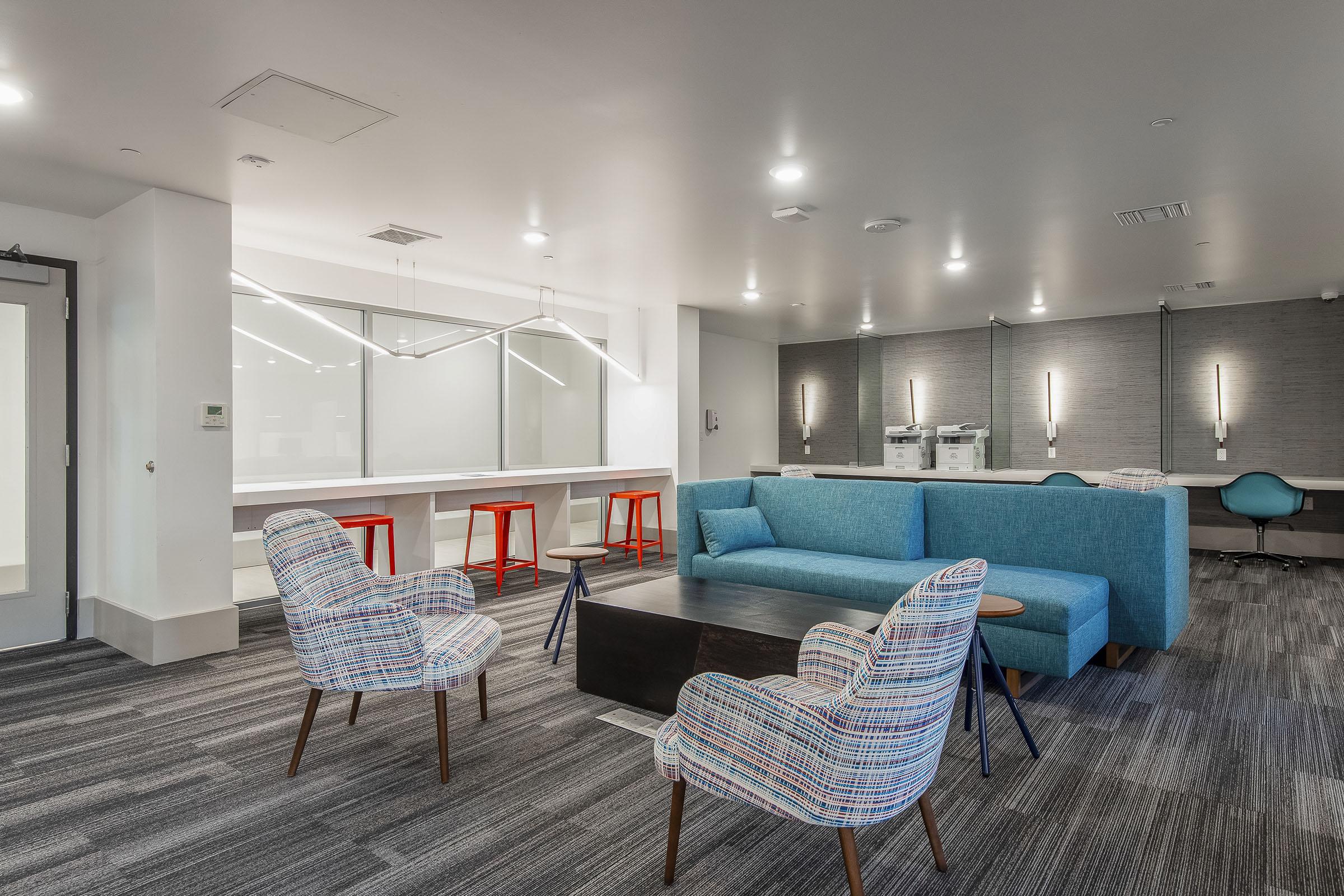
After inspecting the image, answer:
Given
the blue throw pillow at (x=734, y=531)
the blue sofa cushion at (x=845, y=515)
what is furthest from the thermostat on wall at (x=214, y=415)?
the blue sofa cushion at (x=845, y=515)

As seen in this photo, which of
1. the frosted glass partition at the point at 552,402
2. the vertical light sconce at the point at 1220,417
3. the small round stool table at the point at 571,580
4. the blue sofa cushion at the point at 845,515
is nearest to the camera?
the small round stool table at the point at 571,580

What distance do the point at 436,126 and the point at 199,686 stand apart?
9.52 ft

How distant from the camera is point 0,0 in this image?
2.31m

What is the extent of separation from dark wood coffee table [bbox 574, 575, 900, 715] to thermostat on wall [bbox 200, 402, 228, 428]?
8.24 feet

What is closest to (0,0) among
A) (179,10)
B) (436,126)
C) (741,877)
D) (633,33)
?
(179,10)

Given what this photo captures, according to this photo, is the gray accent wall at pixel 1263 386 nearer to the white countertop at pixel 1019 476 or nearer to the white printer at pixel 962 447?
the white countertop at pixel 1019 476

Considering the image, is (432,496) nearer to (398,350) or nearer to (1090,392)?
(398,350)

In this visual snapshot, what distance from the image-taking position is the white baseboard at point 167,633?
407 centimetres

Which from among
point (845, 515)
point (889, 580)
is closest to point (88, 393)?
point (845, 515)

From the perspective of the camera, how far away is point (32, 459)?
14.2ft

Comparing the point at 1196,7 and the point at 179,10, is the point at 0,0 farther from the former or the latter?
the point at 1196,7

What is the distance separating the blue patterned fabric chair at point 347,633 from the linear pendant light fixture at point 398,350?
2.46 meters

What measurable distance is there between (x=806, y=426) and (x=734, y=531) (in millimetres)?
6322

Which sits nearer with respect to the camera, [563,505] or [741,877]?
[741,877]
